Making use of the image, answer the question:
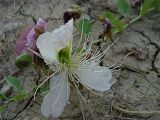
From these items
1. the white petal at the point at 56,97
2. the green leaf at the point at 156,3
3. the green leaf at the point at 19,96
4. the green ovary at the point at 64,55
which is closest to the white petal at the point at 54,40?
the green ovary at the point at 64,55

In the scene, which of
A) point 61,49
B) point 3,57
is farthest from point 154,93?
point 3,57

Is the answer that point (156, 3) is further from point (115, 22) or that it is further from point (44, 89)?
point (44, 89)

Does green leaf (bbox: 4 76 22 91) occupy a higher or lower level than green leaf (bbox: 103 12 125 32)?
lower

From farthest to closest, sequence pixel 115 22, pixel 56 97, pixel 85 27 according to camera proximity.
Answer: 1. pixel 115 22
2. pixel 85 27
3. pixel 56 97

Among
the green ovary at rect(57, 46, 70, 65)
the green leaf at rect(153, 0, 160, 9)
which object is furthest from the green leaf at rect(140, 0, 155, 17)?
the green ovary at rect(57, 46, 70, 65)

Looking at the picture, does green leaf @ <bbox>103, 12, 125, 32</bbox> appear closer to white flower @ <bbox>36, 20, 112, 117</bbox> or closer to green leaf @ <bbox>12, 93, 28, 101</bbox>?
white flower @ <bbox>36, 20, 112, 117</bbox>

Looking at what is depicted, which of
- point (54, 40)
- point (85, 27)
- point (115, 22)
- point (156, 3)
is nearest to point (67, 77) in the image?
point (54, 40)
